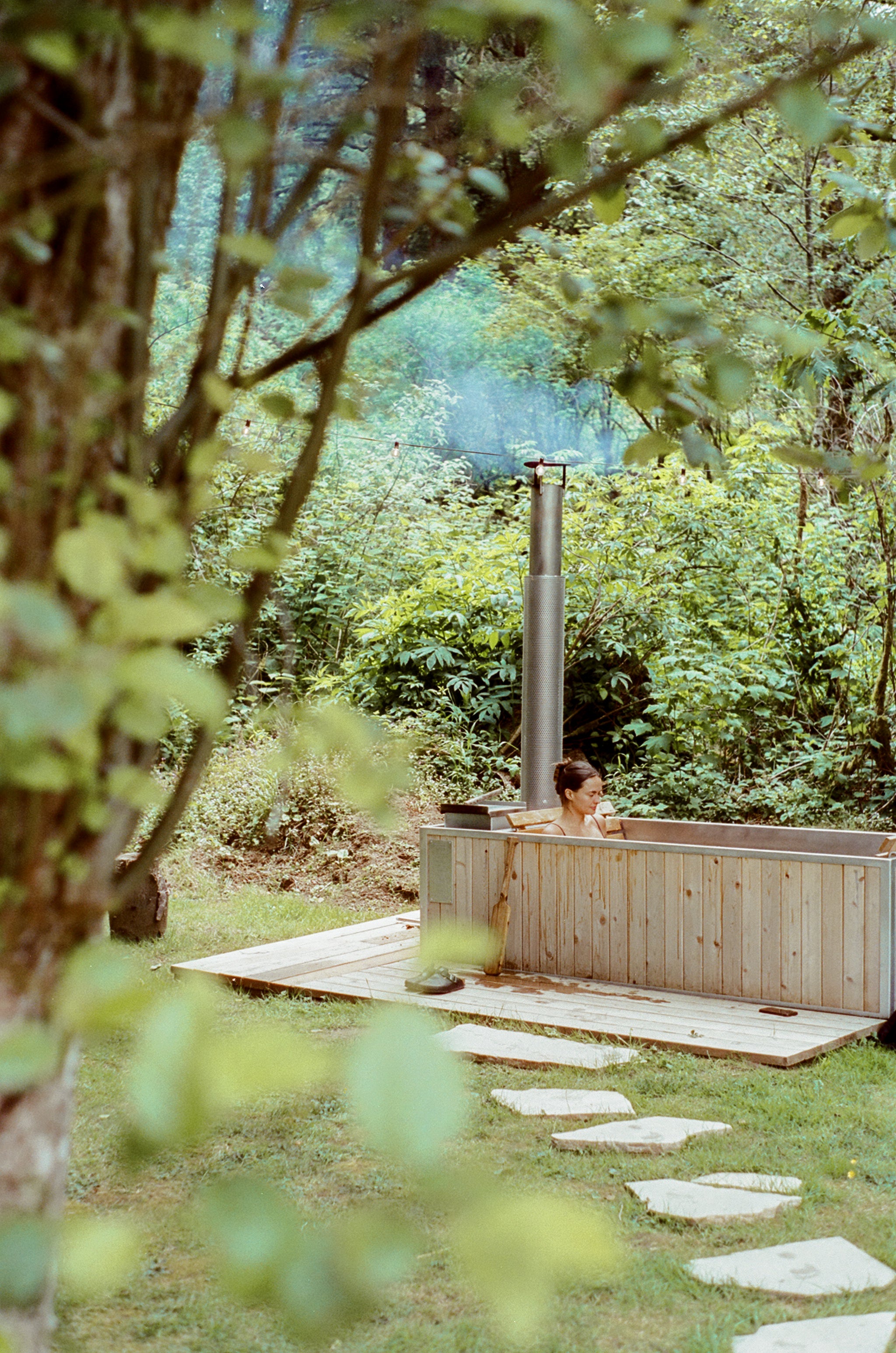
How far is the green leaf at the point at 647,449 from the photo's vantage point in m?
1.28

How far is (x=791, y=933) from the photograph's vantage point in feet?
18.4

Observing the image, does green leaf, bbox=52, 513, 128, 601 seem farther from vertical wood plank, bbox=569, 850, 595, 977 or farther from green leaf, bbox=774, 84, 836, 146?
vertical wood plank, bbox=569, 850, 595, 977

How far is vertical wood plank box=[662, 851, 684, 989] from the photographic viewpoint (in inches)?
231

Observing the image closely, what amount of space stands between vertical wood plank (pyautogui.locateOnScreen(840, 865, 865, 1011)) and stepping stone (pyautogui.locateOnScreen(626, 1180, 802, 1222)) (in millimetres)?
1929

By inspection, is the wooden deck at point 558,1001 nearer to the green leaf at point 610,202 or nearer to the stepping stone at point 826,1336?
the stepping stone at point 826,1336

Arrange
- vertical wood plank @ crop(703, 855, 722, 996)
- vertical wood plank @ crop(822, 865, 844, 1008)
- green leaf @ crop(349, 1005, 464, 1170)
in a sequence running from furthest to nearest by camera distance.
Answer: vertical wood plank @ crop(703, 855, 722, 996) < vertical wood plank @ crop(822, 865, 844, 1008) < green leaf @ crop(349, 1005, 464, 1170)

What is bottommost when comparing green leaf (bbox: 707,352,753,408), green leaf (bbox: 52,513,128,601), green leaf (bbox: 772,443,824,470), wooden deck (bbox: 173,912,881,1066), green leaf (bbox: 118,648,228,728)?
wooden deck (bbox: 173,912,881,1066)

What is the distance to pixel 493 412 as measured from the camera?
50.4 ft

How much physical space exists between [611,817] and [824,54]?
6.01 metres

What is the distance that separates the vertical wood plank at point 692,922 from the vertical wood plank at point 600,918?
0.37 m

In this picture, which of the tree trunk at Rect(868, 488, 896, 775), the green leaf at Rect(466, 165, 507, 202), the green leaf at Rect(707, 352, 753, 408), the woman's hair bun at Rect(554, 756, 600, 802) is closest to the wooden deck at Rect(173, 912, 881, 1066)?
the woman's hair bun at Rect(554, 756, 600, 802)

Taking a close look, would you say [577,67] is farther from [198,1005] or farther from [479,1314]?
[479,1314]

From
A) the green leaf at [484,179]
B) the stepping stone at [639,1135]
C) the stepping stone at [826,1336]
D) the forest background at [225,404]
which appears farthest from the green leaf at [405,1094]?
the stepping stone at [639,1135]

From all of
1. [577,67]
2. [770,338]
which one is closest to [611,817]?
[770,338]
